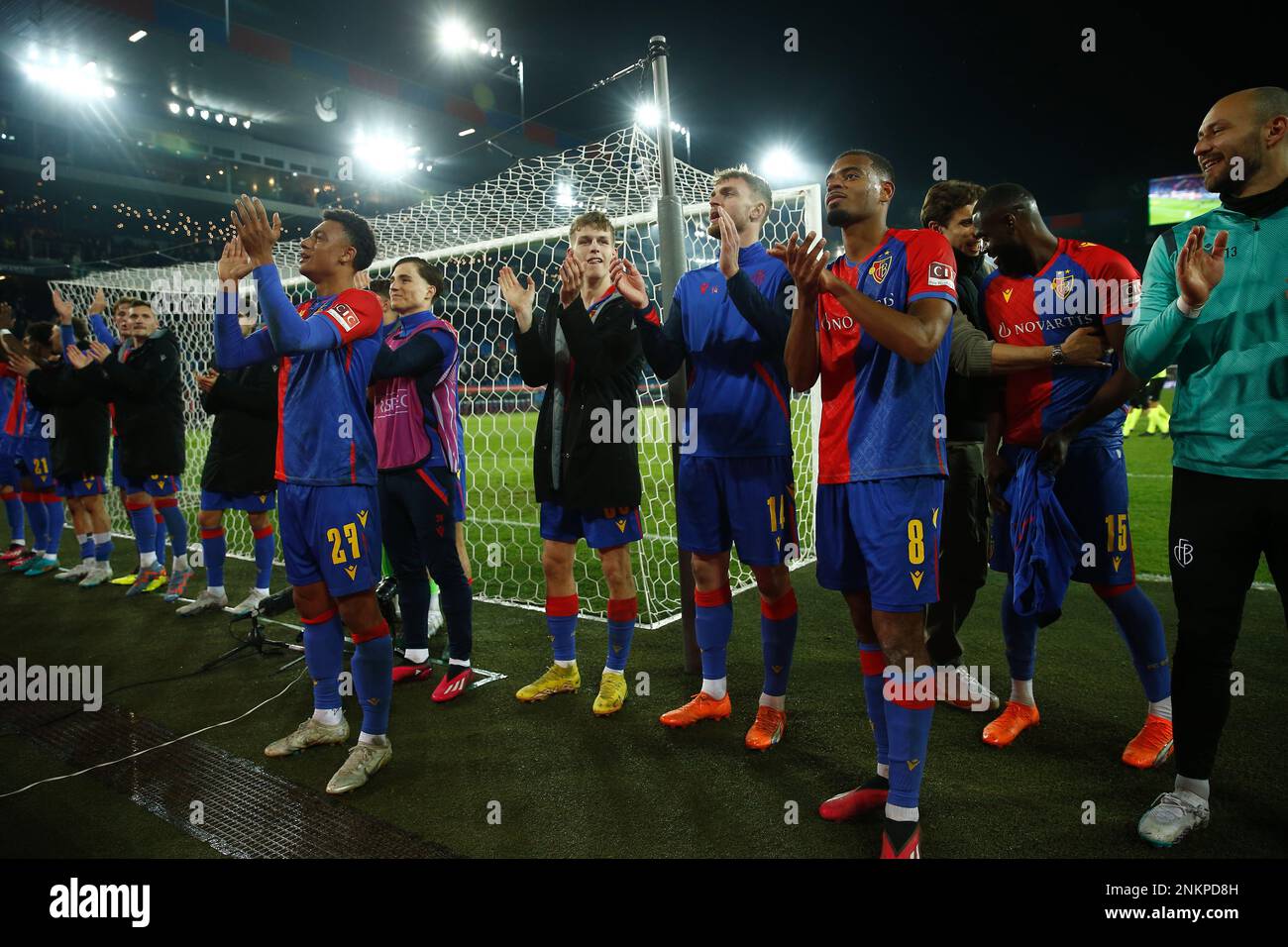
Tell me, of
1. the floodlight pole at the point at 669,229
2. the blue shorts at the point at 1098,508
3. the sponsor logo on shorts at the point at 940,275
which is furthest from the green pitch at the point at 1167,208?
the sponsor logo on shorts at the point at 940,275

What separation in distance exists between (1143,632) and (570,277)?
249 cm

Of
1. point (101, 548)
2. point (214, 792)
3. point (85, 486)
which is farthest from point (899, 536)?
point (85, 486)

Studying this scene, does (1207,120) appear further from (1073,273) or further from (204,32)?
(204,32)

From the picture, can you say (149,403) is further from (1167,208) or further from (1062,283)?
(1167,208)

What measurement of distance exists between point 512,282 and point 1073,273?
84.5 inches

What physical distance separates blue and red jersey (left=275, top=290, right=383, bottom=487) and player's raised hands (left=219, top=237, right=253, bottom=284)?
0.27 metres

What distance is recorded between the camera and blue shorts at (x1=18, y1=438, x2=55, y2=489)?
667 centimetres

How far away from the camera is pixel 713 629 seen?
3160mm

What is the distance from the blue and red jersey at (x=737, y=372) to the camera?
9.68 ft

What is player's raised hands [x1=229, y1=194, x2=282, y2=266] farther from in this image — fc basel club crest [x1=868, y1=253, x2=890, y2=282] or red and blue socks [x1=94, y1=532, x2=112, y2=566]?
red and blue socks [x1=94, y1=532, x2=112, y2=566]

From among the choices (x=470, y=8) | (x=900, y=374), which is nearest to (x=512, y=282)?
(x=900, y=374)

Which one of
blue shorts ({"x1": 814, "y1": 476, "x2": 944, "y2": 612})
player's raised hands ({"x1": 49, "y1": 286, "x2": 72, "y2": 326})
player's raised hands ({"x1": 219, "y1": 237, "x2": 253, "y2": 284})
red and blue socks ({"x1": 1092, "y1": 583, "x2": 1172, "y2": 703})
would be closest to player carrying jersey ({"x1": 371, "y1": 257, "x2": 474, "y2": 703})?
player's raised hands ({"x1": 219, "y1": 237, "x2": 253, "y2": 284})

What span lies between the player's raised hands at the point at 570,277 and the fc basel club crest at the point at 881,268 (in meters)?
1.13
